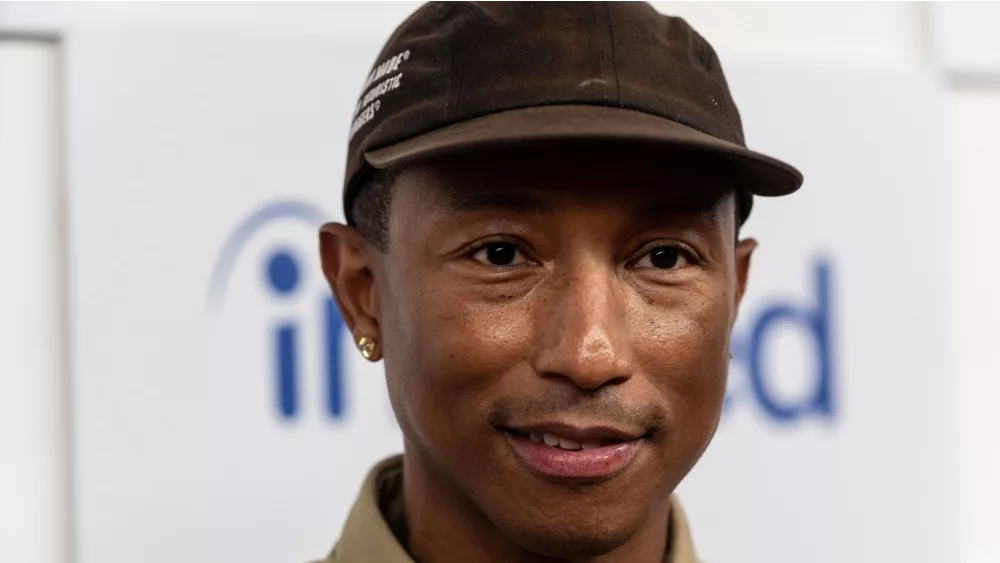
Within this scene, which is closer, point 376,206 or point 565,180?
point 565,180

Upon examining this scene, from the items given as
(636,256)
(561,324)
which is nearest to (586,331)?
(561,324)

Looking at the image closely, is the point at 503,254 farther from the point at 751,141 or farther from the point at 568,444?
the point at 751,141

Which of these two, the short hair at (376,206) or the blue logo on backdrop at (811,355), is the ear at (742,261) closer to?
the short hair at (376,206)

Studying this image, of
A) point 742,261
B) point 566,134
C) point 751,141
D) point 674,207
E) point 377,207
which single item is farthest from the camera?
point 751,141

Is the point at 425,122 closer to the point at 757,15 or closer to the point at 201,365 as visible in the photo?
the point at 201,365

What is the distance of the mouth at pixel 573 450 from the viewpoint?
1190mm

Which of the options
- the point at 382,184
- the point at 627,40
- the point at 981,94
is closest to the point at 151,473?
the point at 382,184

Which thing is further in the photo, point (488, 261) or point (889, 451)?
point (889, 451)

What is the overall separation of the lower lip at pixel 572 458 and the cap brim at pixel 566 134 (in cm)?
30

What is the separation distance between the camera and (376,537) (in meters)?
1.40

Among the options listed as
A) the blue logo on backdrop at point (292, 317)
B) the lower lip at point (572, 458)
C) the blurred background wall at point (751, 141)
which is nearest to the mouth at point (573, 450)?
the lower lip at point (572, 458)

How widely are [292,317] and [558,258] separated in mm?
873

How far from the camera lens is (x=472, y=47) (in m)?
1.26

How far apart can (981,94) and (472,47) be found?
147 centimetres
